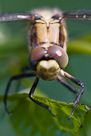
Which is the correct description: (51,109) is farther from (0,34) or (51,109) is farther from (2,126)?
(0,34)

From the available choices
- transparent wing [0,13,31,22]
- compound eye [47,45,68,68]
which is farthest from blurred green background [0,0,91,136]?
compound eye [47,45,68,68]

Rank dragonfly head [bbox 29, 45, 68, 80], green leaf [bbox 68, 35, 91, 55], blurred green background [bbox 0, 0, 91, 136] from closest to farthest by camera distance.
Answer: dragonfly head [bbox 29, 45, 68, 80]
blurred green background [bbox 0, 0, 91, 136]
green leaf [bbox 68, 35, 91, 55]

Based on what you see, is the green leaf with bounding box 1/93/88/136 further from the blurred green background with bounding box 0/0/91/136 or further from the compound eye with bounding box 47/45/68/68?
the compound eye with bounding box 47/45/68/68

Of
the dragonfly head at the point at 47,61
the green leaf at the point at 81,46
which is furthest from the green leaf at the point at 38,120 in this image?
the green leaf at the point at 81,46

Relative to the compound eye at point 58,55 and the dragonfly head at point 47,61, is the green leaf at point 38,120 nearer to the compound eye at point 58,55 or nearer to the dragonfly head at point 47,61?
the dragonfly head at point 47,61

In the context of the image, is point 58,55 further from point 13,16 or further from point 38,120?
point 13,16

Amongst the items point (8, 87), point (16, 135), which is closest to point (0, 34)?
point (8, 87)
